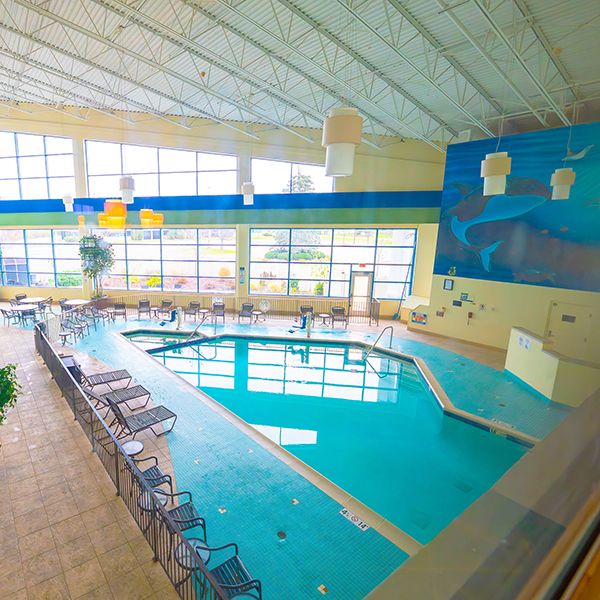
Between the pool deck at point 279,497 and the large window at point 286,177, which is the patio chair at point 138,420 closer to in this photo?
the pool deck at point 279,497

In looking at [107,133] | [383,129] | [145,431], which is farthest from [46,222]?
[383,129]

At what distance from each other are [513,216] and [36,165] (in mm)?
19293

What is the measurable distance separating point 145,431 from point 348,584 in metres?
4.12

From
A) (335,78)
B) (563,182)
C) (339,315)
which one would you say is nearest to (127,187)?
(335,78)

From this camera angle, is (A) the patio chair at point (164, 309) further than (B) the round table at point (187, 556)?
Yes

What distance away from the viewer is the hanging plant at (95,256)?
554 inches

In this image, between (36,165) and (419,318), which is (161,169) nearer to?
(36,165)

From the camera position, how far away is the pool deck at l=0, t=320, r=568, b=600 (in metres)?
3.64

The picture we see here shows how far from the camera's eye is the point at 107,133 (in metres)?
15.2

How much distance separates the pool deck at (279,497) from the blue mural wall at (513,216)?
3.39m

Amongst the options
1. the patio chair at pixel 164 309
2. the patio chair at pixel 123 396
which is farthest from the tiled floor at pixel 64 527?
the patio chair at pixel 164 309

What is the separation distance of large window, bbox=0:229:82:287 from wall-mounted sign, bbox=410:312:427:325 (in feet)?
49.1

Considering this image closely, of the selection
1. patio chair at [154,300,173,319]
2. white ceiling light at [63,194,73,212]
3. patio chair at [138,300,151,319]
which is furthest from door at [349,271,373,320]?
white ceiling light at [63,194,73,212]

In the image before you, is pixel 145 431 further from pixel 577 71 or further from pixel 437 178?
pixel 437 178
